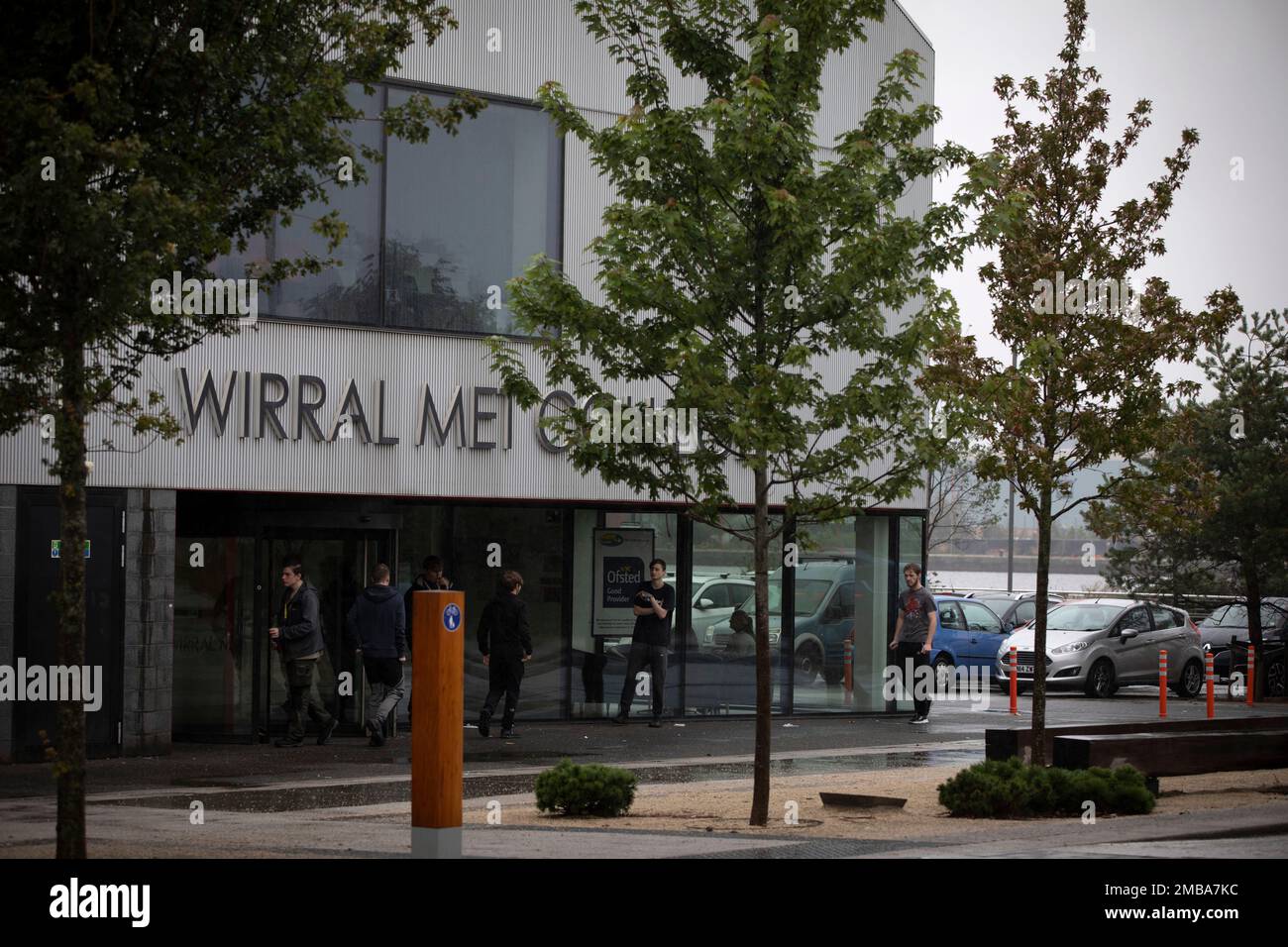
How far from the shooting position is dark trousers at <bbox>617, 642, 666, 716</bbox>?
64.4ft

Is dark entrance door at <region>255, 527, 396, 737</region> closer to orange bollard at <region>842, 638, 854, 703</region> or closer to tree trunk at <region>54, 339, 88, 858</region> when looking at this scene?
orange bollard at <region>842, 638, 854, 703</region>

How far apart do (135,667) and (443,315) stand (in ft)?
16.9

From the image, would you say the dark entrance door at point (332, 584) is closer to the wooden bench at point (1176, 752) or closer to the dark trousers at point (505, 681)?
the dark trousers at point (505, 681)

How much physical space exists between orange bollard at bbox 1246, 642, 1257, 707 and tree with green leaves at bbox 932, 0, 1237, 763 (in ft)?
52.0

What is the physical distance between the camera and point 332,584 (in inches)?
725

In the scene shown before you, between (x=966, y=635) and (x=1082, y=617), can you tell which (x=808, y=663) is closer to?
(x=1082, y=617)

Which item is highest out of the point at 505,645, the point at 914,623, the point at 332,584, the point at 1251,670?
the point at 332,584

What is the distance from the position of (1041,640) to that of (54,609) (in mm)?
8910

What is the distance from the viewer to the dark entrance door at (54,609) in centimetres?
1538

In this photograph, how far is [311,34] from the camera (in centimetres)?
940

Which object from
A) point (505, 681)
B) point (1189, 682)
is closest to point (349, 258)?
point (505, 681)

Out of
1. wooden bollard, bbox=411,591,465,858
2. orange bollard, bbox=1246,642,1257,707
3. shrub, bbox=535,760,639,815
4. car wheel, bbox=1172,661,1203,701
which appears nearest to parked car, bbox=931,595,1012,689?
car wheel, bbox=1172,661,1203,701
